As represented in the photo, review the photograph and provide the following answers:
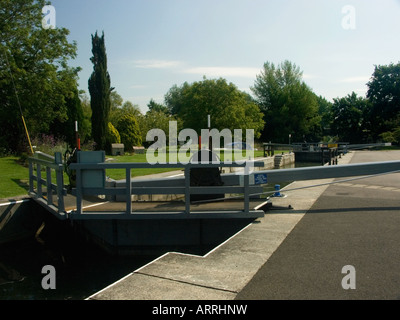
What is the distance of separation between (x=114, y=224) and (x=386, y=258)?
506 centimetres

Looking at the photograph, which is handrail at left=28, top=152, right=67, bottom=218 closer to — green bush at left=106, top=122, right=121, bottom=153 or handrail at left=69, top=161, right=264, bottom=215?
handrail at left=69, top=161, right=264, bottom=215

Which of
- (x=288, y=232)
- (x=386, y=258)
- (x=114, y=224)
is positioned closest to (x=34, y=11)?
(x=114, y=224)

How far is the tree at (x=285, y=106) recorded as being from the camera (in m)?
69.6

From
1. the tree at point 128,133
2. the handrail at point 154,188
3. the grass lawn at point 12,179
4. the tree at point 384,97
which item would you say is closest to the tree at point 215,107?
the tree at point 128,133

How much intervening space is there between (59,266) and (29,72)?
708 inches

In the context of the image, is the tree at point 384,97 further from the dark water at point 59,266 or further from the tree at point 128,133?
the dark water at point 59,266

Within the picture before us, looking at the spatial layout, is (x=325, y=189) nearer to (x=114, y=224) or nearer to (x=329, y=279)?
(x=114, y=224)

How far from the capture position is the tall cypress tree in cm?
3100

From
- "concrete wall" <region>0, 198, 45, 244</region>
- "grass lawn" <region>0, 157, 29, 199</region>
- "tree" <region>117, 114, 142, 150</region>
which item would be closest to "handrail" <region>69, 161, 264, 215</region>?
"concrete wall" <region>0, 198, 45, 244</region>

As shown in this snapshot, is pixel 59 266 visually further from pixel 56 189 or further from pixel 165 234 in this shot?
pixel 165 234

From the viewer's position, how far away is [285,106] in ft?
228

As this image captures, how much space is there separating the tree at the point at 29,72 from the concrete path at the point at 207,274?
61.4ft

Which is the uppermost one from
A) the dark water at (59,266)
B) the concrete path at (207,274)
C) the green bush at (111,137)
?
the green bush at (111,137)

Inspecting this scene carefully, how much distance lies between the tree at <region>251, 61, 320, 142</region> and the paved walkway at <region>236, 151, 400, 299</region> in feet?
203
